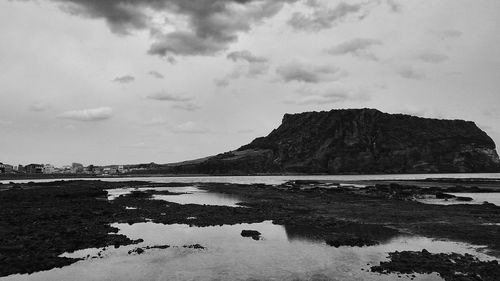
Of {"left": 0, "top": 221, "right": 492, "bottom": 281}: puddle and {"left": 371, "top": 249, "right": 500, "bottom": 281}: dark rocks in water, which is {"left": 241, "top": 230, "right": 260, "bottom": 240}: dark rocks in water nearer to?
{"left": 0, "top": 221, "right": 492, "bottom": 281}: puddle

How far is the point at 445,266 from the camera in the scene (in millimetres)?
23703

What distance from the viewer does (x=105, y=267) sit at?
24.5m

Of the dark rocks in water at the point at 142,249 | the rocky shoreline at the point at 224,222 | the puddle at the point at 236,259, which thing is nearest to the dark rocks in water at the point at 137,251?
the dark rocks in water at the point at 142,249

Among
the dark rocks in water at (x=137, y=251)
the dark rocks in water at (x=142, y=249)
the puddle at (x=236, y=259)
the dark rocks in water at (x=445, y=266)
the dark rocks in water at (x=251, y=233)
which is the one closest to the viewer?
the dark rocks in water at (x=445, y=266)

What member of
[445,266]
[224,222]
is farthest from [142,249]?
[445,266]

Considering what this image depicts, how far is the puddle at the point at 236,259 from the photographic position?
22.7 m

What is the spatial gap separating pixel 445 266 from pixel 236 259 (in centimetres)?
1267

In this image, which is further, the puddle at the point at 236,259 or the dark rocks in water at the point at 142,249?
the dark rocks in water at the point at 142,249

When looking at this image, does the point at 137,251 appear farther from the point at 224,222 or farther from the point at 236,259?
the point at 224,222

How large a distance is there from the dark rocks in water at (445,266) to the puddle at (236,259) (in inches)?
33.9

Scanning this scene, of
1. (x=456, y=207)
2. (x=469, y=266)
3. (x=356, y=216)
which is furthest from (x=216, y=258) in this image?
(x=456, y=207)

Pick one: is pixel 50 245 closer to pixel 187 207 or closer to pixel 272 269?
pixel 272 269

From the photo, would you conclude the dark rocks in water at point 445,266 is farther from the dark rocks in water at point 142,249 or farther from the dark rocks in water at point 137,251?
the dark rocks in water at point 137,251

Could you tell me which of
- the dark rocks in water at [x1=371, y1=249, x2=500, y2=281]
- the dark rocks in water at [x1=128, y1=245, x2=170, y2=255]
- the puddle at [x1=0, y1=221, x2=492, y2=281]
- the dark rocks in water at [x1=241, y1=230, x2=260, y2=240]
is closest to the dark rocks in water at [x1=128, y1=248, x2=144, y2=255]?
the dark rocks in water at [x1=128, y1=245, x2=170, y2=255]
